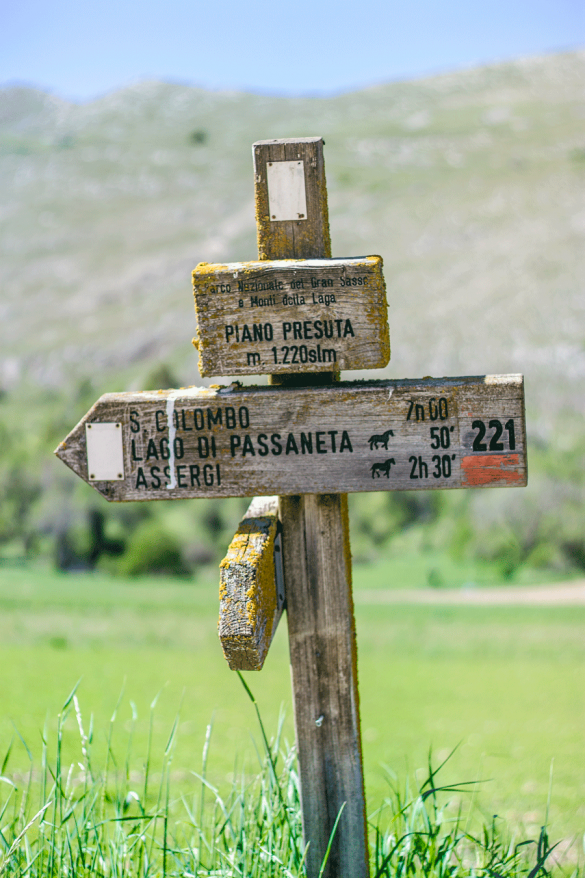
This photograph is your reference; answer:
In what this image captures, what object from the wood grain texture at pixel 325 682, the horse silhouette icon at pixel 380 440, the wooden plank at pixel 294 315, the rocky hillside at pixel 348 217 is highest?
the rocky hillside at pixel 348 217

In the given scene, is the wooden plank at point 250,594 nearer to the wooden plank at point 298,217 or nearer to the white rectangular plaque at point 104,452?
the white rectangular plaque at point 104,452

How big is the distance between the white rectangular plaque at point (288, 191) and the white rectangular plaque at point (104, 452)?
690 millimetres

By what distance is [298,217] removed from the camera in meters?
2.11

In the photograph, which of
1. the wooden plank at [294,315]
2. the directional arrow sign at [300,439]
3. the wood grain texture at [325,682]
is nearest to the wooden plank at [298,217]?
the wooden plank at [294,315]

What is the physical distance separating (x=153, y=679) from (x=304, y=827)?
358 inches

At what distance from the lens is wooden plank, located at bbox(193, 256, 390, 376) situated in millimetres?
1974

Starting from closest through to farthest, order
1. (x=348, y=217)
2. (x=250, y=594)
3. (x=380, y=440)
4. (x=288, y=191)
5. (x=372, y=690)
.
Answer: (x=250, y=594), (x=380, y=440), (x=288, y=191), (x=372, y=690), (x=348, y=217)

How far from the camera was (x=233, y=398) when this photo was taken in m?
1.98

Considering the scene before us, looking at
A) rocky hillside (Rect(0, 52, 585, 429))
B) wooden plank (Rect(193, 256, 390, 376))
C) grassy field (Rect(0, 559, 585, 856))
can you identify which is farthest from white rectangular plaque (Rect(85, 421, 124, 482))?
rocky hillside (Rect(0, 52, 585, 429))

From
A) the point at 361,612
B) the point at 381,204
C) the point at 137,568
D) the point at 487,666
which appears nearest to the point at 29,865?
Result: the point at 487,666

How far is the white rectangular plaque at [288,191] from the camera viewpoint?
6.90 feet

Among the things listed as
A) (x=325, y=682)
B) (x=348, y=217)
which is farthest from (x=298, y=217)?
(x=348, y=217)

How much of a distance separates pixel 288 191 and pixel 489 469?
2.87ft

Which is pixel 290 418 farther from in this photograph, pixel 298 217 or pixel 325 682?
pixel 325 682
